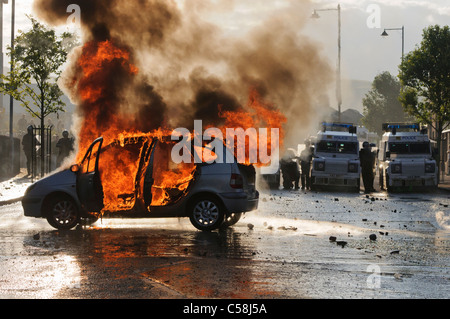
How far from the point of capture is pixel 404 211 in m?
18.1

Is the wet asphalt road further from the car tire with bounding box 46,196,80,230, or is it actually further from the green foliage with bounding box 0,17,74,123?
the green foliage with bounding box 0,17,74,123

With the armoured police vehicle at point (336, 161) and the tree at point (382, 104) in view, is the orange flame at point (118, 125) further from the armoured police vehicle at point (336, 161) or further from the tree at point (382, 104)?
the tree at point (382, 104)

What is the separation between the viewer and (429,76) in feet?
132

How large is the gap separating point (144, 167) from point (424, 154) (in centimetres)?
1740

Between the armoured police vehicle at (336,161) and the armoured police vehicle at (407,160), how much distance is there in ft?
4.10

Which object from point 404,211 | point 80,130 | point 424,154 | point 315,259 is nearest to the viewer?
point 315,259

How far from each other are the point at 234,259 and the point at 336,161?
17.7 meters

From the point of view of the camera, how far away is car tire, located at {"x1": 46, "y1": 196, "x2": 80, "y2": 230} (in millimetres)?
13055

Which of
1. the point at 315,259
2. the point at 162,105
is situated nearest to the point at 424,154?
the point at 162,105

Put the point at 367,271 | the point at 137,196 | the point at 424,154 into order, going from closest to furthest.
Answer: the point at 367,271
the point at 137,196
the point at 424,154
